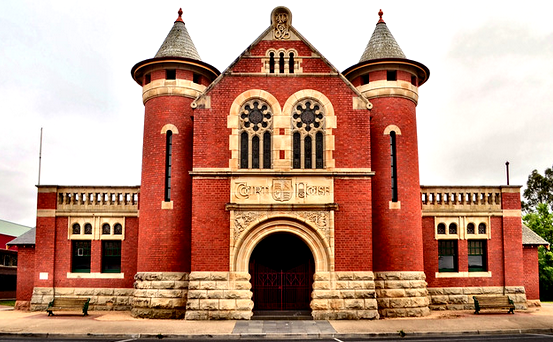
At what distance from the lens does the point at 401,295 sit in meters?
26.1

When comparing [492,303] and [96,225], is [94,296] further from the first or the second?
[492,303]

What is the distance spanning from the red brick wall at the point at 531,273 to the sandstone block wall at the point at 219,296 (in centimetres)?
1594

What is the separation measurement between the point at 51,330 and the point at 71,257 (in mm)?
8933

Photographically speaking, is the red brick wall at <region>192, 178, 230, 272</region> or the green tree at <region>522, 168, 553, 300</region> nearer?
the red brick wall at <region>192, 178, 230, 272</region>

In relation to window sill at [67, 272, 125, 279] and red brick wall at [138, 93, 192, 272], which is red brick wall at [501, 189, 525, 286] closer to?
red brick wall at [138, 93, 192, 272]

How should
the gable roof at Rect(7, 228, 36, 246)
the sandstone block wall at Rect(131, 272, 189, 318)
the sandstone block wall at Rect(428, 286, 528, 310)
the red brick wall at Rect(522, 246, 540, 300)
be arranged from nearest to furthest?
the sandstone block wall at Rect(131, 272, 189, 318) < the sandstone block wall at Rect(428, 286, 528, 310) < the gable roof at Rect(7, 228, 36, 246) < the red brick wall at Rect(522, 246, 540, 300)

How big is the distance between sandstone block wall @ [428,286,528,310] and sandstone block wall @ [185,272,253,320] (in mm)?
10173

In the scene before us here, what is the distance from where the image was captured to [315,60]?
26.2 metres

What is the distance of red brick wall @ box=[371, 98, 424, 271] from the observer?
87.7 feet

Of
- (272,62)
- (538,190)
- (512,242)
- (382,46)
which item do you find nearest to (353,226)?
(272,62)

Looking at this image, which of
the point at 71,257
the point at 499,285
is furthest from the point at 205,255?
the point at 499,285

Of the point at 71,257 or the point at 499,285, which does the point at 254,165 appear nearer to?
the point at 71,257

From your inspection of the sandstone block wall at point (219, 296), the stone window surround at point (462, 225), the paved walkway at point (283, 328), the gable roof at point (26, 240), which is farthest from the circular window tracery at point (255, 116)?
the gable roof at point (26, 240)

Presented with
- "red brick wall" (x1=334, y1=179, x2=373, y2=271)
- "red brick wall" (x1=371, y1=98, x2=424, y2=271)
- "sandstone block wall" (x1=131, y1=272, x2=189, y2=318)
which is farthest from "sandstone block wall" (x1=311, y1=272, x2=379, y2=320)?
"sandstone block wall" (x1=131, y1=272, x2=189, y2=318)
